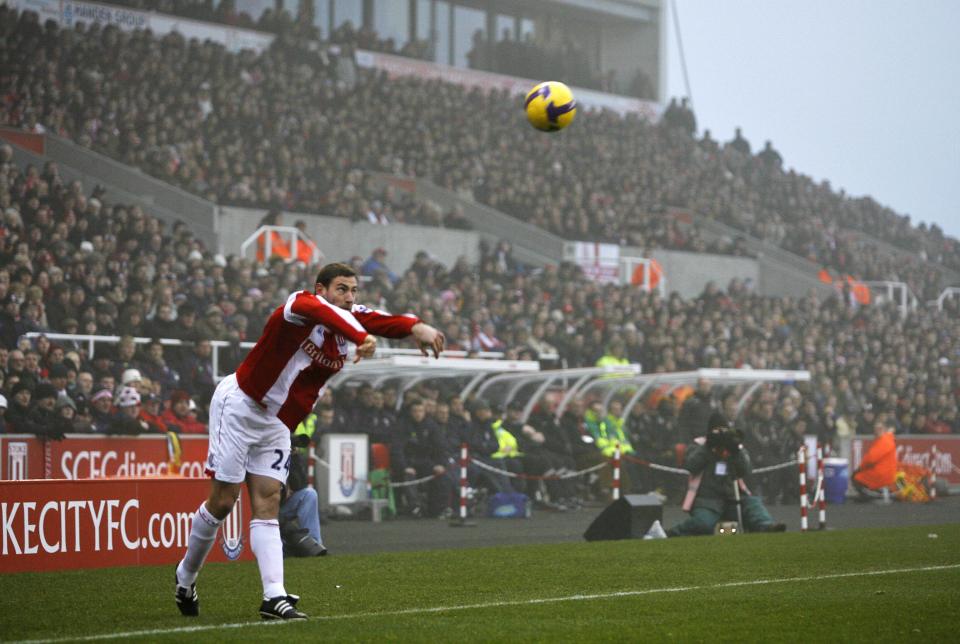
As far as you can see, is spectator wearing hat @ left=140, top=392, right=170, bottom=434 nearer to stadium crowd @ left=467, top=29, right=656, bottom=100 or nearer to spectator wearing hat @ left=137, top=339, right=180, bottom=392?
spectator wearing hat @ left=137, top=339, right=180, bottom=392

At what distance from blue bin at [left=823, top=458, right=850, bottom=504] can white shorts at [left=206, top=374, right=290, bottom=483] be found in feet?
62.9

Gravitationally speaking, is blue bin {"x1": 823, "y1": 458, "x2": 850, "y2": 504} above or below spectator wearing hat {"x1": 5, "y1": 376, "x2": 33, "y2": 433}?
below

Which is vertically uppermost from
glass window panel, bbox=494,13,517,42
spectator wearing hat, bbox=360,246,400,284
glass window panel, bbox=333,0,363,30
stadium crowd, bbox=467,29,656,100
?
glass window panel, bbox=494,13,517,42

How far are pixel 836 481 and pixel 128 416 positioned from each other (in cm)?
1384

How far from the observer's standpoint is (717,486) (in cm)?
1753

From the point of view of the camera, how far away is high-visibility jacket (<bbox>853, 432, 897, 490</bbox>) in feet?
84.4

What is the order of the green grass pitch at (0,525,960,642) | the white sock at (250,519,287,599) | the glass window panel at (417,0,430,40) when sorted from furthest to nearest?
the glass window panel at (417,0,430,40) → the white sock at (250,519,287,599) → the green grass pitch at (0,525,960,642)

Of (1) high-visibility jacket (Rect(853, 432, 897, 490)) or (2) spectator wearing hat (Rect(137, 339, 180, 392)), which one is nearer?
(2) spectator wearing hat (Rect(137, 339, 180, 392))

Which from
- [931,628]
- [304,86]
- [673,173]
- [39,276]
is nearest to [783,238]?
[673,173]

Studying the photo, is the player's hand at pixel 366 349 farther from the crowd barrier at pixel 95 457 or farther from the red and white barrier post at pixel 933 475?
the red and white barrier post at pixel 933 475

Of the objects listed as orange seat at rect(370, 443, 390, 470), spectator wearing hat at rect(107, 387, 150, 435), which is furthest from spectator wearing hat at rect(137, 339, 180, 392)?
orange seat at rect(370, 443, 390, 470)

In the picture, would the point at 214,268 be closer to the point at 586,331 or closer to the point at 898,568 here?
the point at 586,331

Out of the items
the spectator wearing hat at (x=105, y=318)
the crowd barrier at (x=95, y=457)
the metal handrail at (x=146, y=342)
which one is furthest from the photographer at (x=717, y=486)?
the spectator wearing hat at (x=105, y=318)

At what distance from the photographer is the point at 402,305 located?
24062mm
